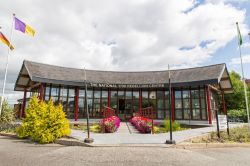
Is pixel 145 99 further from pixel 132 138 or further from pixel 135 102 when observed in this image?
pixel 132 138

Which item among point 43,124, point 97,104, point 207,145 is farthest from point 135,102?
point 207,145

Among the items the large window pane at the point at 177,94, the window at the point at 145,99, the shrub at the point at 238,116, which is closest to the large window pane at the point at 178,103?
the large window pane at the point at 177,94

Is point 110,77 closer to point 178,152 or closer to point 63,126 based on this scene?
point 63,126

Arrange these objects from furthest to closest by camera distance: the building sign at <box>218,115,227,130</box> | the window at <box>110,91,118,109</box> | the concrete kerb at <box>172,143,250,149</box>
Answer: the window at <box>110,91,118,109</box>, the building sign at <box>218,115,227,130</box>, the concrete kerb at <box>172,143,250,149</box>

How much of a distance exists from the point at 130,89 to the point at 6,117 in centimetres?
1213

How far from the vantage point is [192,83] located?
18.1 m

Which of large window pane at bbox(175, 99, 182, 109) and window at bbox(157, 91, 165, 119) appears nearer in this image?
large window pane at bbox(175, 99, 182, 109)

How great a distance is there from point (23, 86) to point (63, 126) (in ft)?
50.3

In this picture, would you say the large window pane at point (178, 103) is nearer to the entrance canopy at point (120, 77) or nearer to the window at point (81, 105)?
the entrance canopy at point (120, 77)

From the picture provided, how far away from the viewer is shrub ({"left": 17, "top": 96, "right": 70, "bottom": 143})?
10719mm

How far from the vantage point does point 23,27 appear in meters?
15.1

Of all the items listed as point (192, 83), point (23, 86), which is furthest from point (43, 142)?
point (23, 86)

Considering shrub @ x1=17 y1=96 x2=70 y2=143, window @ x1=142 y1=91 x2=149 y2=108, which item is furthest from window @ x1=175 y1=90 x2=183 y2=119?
shrub @ x1=17 y1=96 x2=70 y2=143

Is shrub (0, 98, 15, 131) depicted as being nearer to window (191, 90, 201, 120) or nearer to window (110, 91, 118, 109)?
window (110, 91, 118, 109)
